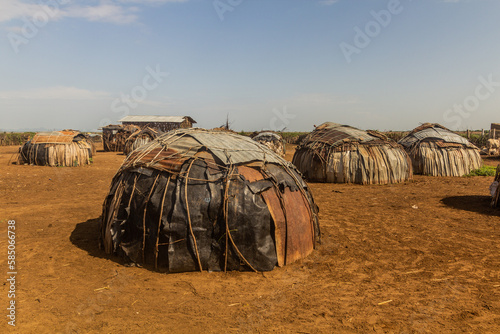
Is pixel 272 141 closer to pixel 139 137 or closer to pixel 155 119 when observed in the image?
pixel 139 137

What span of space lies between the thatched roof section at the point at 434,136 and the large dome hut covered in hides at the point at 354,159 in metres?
3.46

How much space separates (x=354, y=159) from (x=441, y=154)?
592 centimetres

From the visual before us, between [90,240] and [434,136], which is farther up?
[434,136]

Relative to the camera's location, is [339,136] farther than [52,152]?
No

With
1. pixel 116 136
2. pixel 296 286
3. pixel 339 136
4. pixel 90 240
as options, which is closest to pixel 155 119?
pixel 116 136

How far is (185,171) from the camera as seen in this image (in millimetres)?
5449

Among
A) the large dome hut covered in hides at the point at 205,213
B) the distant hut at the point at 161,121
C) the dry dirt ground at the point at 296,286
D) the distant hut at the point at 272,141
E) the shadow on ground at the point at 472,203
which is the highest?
the distant hut at the point at 161,121

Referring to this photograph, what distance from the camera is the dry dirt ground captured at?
379 centimetres

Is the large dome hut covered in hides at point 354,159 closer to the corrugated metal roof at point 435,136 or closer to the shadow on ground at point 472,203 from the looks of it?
the shadow on ground at point 472,203

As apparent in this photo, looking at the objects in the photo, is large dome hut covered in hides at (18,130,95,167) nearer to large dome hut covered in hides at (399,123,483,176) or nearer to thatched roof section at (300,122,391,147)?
thatched roof section at (300,122,391,147)

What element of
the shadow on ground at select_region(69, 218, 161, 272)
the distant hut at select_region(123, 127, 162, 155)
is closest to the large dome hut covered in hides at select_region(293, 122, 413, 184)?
the shadow on ground at select_region(69, 218, 161, 272)

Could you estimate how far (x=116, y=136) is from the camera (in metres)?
32.1

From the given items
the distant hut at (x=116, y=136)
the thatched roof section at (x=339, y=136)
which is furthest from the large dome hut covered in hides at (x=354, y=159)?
the distant hut at (x=116, y=136)

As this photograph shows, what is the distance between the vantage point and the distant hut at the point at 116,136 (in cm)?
3199
